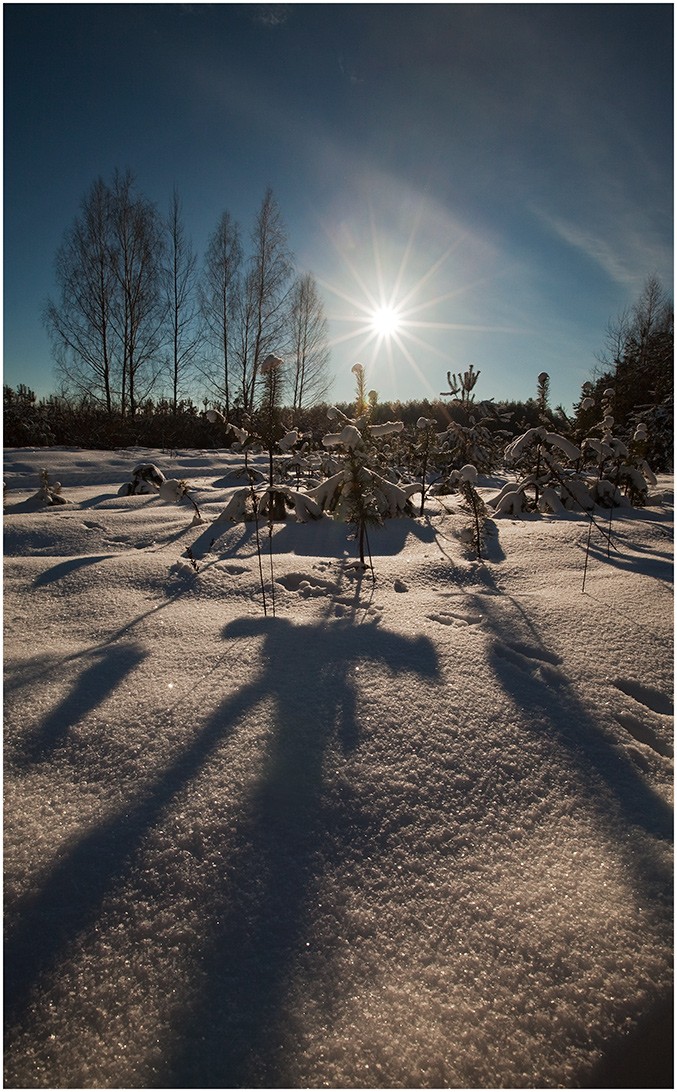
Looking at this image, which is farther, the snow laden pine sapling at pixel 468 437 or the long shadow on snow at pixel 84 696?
the snow laden pine sapling at pixel 468 437

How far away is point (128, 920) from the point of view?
0.79m

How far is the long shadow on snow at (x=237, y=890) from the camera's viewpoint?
2.13ft

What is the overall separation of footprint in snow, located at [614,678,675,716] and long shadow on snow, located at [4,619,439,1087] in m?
0.99

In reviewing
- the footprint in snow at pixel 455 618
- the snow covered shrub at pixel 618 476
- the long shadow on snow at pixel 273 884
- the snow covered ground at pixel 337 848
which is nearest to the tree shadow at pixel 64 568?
the snow covered ground at pixel 337 848

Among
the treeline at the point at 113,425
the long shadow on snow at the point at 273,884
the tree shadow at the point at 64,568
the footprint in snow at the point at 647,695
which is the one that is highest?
the treeline at the point at 113,425

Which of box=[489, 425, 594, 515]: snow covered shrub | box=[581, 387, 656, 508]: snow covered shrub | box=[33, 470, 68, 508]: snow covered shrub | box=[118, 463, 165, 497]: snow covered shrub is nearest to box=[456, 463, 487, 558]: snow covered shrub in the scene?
box=[489, 425, 594, 515]: snow covered shrub

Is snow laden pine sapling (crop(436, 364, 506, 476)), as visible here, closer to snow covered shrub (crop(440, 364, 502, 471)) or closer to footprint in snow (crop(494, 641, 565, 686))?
snow covered shrub (crop(440, 364, 502, 471))

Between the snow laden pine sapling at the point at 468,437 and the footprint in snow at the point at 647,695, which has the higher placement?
the snow laden pine sapling at the point at 468,437

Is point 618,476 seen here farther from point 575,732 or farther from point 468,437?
point 575,732

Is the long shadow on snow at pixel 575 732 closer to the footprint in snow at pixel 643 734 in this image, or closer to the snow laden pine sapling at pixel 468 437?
the footprint in snow at pixel 643 734

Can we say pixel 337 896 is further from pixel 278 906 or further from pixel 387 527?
pixel 387 527

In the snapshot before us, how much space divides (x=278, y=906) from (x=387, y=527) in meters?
3.42

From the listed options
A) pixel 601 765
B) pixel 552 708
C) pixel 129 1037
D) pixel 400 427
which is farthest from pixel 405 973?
pixel 400 427

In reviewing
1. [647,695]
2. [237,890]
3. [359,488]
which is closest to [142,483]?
[359,488]
